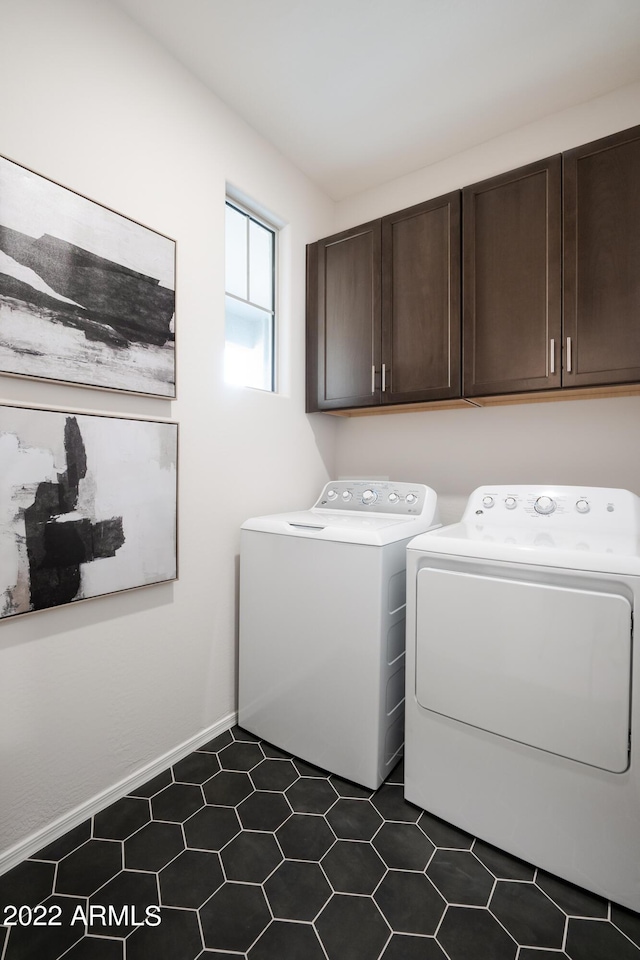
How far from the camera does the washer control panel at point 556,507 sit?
1.59 meters

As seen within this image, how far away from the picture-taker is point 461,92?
1.86 m

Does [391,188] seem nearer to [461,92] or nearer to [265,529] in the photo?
[461,92]

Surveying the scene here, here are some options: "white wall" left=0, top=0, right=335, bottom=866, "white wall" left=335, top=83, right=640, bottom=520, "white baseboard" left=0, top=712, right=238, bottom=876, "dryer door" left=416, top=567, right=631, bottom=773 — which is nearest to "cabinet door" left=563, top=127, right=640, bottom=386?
"white wall" left=335, top=83, right=640, bottom=520

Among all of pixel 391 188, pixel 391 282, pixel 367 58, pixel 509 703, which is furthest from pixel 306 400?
pixel 509 703

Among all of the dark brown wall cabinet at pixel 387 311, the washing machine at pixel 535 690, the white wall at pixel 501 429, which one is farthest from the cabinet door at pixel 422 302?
the washing machine at pixel 535 690

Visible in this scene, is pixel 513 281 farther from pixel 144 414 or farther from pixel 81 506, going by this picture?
pixel 81 506

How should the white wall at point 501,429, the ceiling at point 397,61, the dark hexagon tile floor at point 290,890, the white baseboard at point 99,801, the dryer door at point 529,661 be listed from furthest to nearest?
the white wall at point 501,429
the ceiling at point 397,61
the white baseboard at point 99,801
the dryer door at point 529,661
the dark hexagon tile floor at point 290,890

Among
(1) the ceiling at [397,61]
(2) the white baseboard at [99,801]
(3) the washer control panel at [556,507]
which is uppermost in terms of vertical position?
(1) the ceiling at [397,61]

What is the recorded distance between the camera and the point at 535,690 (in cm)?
130

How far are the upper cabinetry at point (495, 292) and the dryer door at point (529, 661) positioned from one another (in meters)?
0.86

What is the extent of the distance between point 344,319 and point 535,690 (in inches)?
70.1

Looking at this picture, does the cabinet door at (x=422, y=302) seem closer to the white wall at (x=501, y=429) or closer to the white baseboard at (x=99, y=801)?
the white wall at (x=501, y=429)

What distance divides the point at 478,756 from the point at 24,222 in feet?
6.67

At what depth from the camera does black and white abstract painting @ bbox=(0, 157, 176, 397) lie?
128 cm
